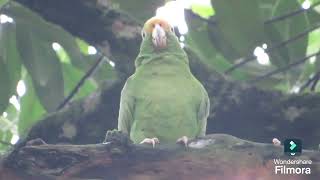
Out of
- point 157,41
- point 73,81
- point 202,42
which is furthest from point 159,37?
point 73,81

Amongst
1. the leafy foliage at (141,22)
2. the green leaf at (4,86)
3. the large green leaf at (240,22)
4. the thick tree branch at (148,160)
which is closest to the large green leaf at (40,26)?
the leafy foliage at (141,22)

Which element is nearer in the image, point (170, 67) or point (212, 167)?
point (212, 167)

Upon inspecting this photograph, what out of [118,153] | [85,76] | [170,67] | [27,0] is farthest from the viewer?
[85,76]

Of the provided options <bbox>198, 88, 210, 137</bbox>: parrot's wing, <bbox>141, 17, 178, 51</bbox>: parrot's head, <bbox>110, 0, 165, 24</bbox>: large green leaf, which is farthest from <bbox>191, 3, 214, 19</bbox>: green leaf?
<bbox>198, 88, 210, 137</bbox>: parrot's wing

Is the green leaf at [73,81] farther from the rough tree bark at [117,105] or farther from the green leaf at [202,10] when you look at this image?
the green leaf at [202,10]

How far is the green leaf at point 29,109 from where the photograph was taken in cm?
155

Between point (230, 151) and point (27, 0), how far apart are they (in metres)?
0.67

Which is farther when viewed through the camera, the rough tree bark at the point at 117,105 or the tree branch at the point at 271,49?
the tree branch at the point at 271,49

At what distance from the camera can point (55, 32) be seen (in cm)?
159

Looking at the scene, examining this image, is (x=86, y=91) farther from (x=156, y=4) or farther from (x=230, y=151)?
(x=230, y=151)

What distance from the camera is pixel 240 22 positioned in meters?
1.48

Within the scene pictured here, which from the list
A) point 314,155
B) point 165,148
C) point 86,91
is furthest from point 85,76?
point 314,155

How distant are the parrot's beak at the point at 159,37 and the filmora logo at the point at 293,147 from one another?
0.42 m

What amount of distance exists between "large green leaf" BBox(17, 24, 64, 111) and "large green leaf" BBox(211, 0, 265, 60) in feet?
1.36
